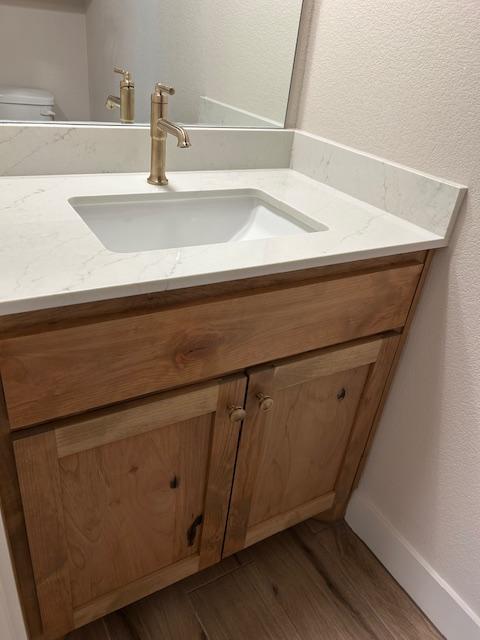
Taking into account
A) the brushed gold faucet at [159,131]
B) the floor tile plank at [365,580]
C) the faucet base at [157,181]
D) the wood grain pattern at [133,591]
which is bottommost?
the floor tile plank at [365,580]

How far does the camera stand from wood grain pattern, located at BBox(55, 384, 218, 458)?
0.76 meters

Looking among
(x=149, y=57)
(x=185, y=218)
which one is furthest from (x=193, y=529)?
(x=149, y=57)

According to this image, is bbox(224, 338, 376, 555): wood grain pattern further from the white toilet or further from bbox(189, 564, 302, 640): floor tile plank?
the white toilet

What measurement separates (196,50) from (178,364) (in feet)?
2.68

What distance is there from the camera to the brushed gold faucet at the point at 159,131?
1.02 m

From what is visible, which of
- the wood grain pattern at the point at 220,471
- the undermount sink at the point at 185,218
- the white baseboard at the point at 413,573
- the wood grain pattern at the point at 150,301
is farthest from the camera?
the white baseboard at the point at 413,573

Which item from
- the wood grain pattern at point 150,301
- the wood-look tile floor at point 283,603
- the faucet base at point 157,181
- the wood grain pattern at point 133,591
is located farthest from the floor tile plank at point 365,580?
the faucet base at point 157,181

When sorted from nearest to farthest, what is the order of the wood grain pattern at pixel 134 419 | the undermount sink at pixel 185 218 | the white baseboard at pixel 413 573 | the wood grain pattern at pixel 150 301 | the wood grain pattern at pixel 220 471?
1. the wood grain pattern at pixel 150 301
2. the wood grain pattern at pixel 134 419
3. the wood grain pattern at pixel 220 471
4. the undermount sink at pixel 185 218
5. the white baseboard at pixel 413 573

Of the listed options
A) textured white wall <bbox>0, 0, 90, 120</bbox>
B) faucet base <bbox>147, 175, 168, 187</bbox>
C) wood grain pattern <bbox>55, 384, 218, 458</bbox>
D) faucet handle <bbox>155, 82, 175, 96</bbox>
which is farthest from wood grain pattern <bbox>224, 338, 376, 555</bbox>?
textured white wall <bbox>0, 0, 90, 120</bbox>

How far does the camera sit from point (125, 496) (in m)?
0.90

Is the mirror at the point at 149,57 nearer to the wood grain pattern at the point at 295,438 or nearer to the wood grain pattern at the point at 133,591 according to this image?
the wood grain pattern at the point at 295,438

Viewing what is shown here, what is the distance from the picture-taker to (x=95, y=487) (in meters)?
0.85

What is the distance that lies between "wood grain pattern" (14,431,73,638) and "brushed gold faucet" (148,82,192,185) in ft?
1.99

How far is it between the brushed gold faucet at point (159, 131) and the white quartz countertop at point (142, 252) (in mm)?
34
